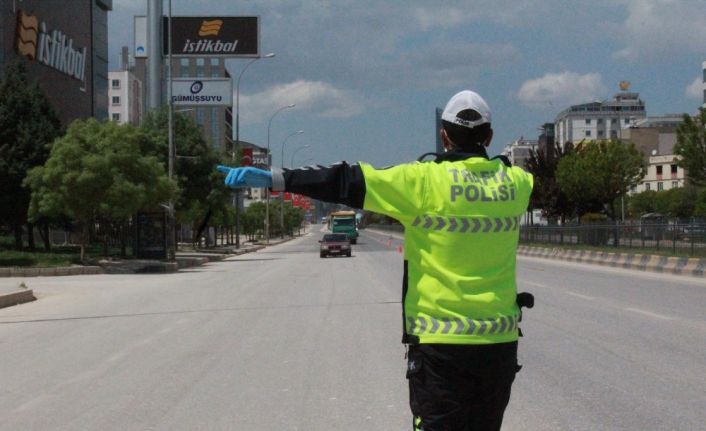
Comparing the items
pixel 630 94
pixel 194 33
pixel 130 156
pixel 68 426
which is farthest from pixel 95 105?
pixel 630 94

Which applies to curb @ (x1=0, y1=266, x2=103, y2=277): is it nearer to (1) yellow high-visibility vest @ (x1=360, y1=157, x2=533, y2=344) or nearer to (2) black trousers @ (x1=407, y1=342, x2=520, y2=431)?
(1) yellow high-visibility vest @ (x1=360, y1=157, x2=533, y2=344)

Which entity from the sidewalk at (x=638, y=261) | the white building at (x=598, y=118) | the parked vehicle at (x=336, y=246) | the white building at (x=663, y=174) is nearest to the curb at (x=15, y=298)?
the sidewalk at (x=638, y=261)

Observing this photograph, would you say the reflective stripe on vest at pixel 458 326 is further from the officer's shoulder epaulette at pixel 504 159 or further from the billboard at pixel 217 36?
the billboard at pixel 217 36

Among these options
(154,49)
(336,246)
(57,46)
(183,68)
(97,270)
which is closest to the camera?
(97,270)

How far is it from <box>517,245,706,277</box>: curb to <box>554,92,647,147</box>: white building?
13600cm

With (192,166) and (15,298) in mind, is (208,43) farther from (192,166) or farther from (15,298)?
(15,298)

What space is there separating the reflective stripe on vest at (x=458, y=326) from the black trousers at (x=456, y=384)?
58 mm

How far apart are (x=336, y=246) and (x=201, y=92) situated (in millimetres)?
23014

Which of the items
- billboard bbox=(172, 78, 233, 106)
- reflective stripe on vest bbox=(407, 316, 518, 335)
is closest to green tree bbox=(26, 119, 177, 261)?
reflective stripe on vest bbox=(407, 316, 518, 335)

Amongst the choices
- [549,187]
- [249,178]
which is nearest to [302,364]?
[249,178]

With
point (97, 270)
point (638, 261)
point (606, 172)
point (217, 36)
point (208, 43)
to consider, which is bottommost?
point (97, 270)

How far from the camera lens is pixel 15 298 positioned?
1944cm

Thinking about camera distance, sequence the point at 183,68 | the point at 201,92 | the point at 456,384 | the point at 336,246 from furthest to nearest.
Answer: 1. the point at 183,68
2. the point at 201,92
3. the point at 336,246
4. the point at 456,384

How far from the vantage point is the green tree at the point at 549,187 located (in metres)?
60.7
